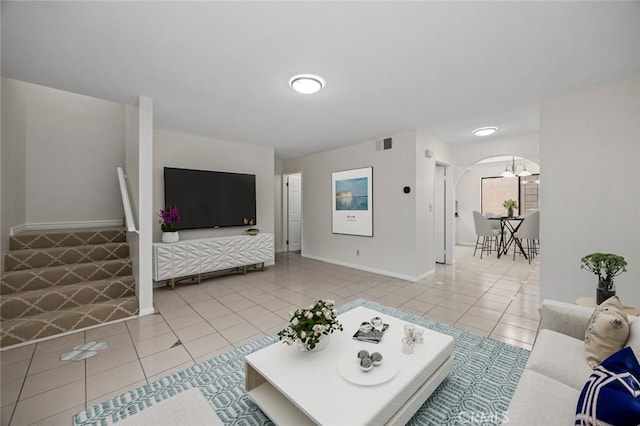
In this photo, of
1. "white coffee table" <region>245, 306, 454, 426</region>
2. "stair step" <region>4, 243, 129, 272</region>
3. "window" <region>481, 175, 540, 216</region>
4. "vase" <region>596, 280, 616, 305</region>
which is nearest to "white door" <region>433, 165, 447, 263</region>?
"window" <region>481, 175, 540, 216</region>

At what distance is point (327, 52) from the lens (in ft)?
6.93

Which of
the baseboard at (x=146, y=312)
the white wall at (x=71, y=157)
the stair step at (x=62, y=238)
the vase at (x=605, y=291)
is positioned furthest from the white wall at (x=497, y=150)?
the white wall at (x=71, y=157)

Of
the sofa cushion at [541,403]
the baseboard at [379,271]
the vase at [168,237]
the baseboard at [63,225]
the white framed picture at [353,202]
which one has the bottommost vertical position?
the baseboard at [379,271]

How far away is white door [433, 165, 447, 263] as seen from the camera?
221 inches

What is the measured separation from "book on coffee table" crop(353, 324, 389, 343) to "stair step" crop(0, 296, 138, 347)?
8.87 feet

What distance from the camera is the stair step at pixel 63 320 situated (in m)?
2.39

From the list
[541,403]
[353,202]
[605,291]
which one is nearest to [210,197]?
[353,202]

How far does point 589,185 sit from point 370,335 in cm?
300

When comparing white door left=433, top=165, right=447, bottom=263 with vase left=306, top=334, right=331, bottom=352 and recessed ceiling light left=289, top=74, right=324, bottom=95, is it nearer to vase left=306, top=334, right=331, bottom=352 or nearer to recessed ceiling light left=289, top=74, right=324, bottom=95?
recessed ceiling light left=289, top=74, right=324, bottom=95

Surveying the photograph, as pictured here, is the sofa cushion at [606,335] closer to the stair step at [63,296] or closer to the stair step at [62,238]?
the stair step at [63,296]

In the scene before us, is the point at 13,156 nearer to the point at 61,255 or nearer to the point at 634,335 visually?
the point at 61,255

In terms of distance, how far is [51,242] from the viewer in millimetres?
3533

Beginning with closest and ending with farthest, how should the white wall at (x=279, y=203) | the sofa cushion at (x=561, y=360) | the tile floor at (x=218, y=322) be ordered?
the sofa cushion at (x=561, y=360) < the tile floor at (x=218, y=322) < the white wall at (x=279, y=203)

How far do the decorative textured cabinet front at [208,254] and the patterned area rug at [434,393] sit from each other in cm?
228
